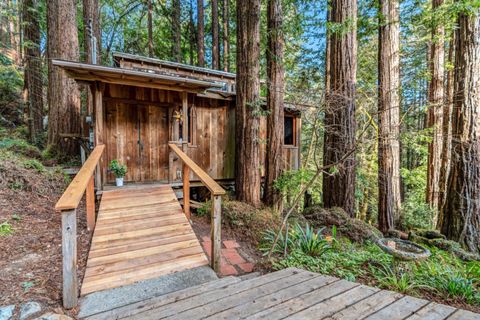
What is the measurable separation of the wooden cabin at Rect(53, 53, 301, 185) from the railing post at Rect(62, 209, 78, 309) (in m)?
3.19

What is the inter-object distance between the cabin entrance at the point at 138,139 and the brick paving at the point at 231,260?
9.10 ft

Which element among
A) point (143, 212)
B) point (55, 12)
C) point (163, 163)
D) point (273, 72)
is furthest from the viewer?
point (55, 12)

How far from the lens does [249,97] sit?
5445 millimetres

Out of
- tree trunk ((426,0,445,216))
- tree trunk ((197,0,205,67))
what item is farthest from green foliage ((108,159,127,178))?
tree trunk ((426,0,445,216))

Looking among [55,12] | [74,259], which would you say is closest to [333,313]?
[74,259]

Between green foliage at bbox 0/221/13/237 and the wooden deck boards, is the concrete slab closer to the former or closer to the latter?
the wooden deck boards

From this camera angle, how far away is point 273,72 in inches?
222

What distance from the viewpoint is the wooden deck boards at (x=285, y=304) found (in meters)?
2.00

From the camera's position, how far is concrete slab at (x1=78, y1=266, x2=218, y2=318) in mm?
2242

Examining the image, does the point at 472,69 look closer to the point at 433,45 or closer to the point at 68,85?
the point at 433,45

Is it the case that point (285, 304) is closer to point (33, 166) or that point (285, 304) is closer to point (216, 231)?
Result: point (216, 231)

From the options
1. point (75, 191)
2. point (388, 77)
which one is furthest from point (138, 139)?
point (388, 77)

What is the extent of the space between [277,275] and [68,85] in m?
8.31

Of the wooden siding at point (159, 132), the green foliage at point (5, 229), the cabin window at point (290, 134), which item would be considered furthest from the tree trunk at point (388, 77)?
the green foliage at point (5, 229)
